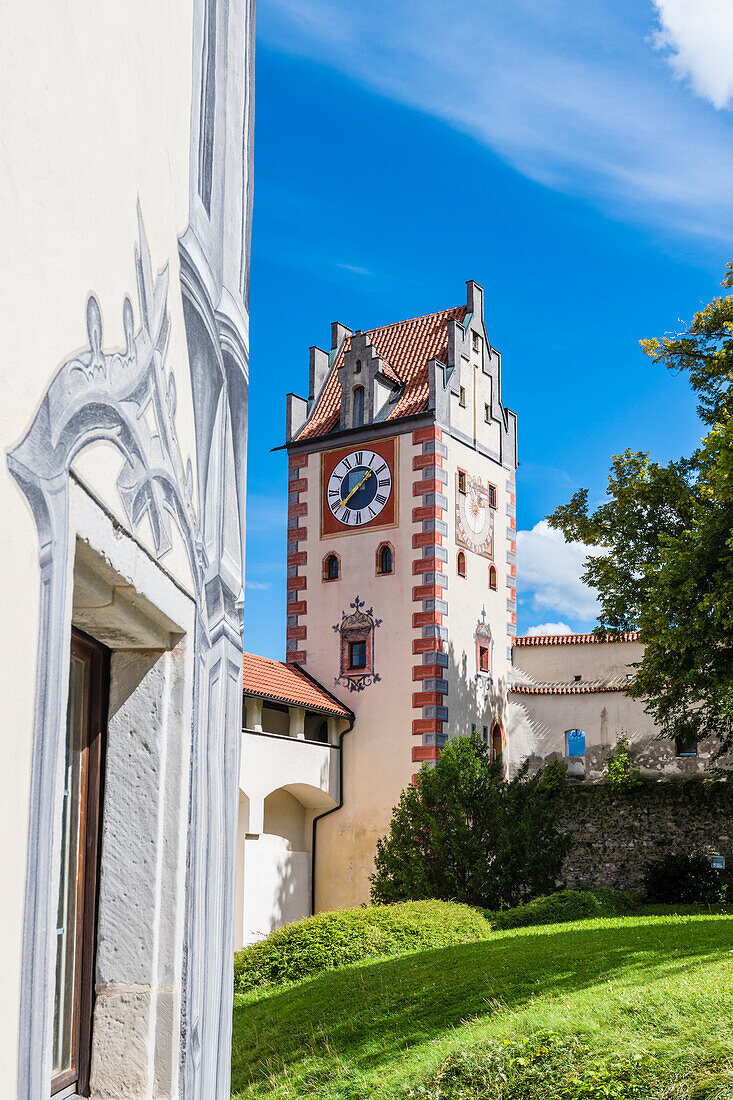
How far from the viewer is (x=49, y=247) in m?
2.28

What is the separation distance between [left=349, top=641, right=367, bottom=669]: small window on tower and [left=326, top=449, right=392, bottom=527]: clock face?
277 centimetres

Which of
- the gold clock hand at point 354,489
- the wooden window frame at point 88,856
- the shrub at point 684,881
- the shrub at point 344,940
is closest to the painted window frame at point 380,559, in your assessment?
the gold clock hand at point 354,489

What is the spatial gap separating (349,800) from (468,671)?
13.0 ft

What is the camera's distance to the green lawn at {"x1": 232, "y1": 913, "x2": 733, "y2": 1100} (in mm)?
8656

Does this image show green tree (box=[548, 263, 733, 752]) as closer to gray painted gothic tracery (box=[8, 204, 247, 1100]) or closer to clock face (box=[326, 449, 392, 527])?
clock face (box=[326, 449, 392, 527])

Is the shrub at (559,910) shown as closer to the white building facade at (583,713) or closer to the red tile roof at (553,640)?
the white building facade at (583,713)

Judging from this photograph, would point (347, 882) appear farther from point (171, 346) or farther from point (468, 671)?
point (171, 346)

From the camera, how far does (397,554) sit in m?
24.9

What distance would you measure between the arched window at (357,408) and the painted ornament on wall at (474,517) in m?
2.71

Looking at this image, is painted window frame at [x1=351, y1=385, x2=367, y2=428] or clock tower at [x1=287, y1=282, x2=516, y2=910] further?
painted window frame at [x1=351, y1=385, x2=367, y2=428]

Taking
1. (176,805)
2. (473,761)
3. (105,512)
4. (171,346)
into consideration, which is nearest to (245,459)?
(171,346)

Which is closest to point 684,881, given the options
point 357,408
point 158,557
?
point 357,408

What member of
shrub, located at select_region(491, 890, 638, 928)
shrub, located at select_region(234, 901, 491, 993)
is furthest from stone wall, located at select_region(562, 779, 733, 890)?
shrub, located at select_region(234, 901, 491, 993)

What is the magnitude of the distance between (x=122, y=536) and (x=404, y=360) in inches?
991
